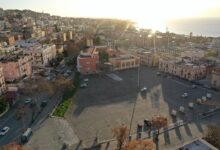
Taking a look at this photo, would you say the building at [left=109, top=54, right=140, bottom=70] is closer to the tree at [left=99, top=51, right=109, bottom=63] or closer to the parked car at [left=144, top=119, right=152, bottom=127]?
the tree at [left=99, top=51, right=109, bottom=63]

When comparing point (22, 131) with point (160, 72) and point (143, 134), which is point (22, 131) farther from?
point (160, 72)

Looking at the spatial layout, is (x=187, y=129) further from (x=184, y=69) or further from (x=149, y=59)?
(x=149, y=59)

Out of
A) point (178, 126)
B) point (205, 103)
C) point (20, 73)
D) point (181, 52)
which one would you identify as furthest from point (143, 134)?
point (181, 52)

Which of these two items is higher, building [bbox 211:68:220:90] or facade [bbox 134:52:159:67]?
facade [bbox 134:52:159:67]

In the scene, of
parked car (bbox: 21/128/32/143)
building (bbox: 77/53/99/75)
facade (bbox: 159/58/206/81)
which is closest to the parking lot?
facade (bbox: 159/58/206/81)

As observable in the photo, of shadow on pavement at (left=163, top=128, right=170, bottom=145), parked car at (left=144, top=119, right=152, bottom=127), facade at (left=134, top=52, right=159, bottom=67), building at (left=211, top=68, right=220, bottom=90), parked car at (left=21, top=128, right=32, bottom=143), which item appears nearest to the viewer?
shadow on pavement at (left=163, top=128, right=170, bottom=145)

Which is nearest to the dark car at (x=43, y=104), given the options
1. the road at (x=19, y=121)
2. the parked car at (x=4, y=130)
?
the road at (x=19, y=121)

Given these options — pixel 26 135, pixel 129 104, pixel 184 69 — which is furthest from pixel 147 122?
pixel 184 69
